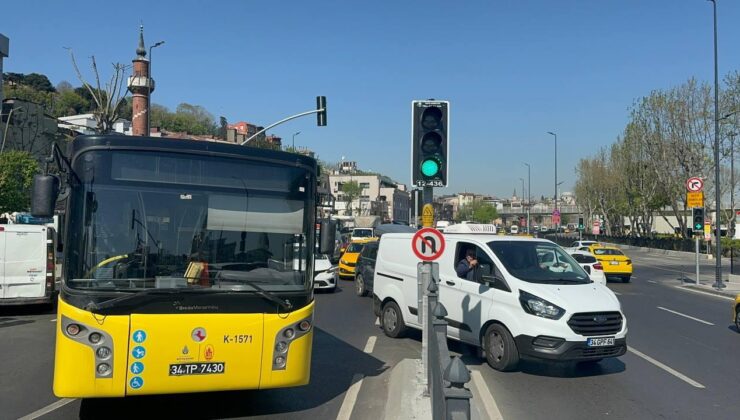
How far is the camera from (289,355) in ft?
18.6

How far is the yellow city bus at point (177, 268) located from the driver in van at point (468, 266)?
3617 mm

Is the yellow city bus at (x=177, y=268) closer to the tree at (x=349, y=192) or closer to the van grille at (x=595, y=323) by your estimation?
the van grille at (x=595, y=323)

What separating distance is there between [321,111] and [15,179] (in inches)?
852

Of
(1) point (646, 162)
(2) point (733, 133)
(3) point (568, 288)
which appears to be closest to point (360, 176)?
(1) point (646, 162)

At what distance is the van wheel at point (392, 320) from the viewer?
10.4m

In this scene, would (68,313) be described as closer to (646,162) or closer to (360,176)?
(646,162)

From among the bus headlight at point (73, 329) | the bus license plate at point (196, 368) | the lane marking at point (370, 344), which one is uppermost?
the bus headlight at point (73, 329)

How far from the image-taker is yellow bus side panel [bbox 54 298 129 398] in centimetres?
505

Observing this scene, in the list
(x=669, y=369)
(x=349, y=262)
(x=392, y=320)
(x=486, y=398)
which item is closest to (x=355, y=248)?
(x=349, y=262)

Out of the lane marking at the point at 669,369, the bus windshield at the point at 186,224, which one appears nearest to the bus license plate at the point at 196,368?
the bus windshield at the point at 186,224

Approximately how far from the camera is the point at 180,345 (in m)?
5.27

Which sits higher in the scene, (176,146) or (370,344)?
(176,146)

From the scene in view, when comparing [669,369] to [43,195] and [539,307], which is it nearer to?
[539,307]

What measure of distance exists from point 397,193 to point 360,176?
11599 mm
